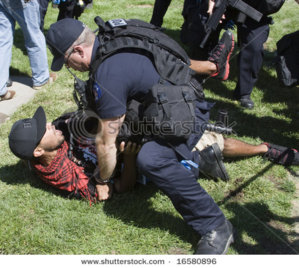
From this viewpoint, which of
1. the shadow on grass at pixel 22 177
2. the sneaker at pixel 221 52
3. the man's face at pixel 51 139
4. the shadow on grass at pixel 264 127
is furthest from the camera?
the shadow on grass at pixel 264 127

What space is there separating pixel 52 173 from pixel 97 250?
2.57 feet

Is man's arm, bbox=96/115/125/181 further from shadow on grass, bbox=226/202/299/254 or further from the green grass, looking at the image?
shadow on grass, bbox=226/202/299/254

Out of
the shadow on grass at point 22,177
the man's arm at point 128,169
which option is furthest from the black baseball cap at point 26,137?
the man's arm at point 128,169

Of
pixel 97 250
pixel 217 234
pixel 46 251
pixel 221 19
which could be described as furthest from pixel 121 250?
pixel 221 19

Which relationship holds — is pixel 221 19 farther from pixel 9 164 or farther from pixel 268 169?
pixel 9 164

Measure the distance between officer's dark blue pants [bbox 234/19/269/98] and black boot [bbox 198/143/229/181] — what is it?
5.52ft

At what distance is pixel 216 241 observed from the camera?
2.40 meters

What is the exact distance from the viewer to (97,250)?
2.57 meters

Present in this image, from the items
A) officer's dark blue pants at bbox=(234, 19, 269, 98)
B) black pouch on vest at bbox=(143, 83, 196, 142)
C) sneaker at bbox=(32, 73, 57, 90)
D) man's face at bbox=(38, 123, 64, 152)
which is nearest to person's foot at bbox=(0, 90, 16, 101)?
sneaker at bbox=(32, 73, 57, 90)

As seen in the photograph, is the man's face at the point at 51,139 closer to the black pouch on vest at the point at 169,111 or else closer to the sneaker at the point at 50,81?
the black pouch on vest at the point at 169,111

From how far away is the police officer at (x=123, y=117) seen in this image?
228cm

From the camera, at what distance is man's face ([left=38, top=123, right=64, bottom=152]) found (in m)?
2.83

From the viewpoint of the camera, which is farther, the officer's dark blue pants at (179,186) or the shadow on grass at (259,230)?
the shadow on grass at (259,230)

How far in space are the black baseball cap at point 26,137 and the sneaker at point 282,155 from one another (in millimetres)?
2250
